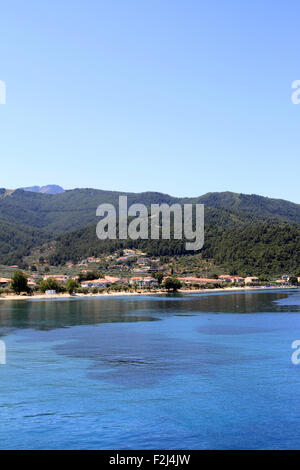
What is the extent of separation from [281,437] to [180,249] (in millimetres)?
161742

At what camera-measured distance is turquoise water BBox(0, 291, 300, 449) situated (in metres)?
18.1

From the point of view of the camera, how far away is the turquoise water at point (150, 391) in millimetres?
18125

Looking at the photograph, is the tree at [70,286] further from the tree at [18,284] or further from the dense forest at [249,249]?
the dense forest at [249,249]

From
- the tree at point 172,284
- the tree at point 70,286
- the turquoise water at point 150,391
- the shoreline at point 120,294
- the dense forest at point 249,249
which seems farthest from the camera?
the dense forest at point 249,249

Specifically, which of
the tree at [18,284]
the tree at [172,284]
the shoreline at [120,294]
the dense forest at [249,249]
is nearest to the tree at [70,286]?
the shoreline at [120,294]

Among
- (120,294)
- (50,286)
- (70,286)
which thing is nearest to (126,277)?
(120,294)

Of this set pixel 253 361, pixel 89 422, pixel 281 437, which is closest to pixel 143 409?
pixel 89 422

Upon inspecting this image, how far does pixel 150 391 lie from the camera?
934 inches

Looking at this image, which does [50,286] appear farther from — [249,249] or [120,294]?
[249,249]

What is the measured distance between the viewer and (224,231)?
606 ft

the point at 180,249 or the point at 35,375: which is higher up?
the point at 180,249

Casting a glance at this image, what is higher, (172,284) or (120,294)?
(172,284)
